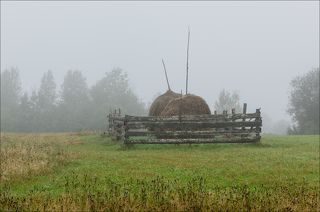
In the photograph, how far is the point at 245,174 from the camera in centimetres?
1230

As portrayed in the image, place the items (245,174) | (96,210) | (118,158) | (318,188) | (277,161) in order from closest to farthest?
(96,210) < (318,188) < (245,174) < (277,161) < (118,158)

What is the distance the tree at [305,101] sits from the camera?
189ft

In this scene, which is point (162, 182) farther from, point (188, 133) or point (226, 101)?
point (226, 101)

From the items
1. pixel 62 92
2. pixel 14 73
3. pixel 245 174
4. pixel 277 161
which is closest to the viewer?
pixel 245 174

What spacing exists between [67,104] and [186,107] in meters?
55.5

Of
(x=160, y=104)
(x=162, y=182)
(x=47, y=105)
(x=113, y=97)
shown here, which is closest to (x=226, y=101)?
(x=113, y=97)

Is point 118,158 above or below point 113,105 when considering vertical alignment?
below

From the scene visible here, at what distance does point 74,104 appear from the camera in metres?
82.3

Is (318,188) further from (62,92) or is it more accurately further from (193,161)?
(62,92)

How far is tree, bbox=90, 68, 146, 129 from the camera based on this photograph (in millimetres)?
75113

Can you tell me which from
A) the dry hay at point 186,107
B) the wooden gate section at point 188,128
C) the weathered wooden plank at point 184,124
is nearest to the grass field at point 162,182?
the wooden gate section at point 188,128

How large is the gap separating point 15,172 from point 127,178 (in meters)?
3.22

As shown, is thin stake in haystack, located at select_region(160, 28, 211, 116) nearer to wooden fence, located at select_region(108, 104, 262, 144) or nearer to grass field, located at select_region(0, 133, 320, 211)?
wooden fence, located at select_region(108, 104, 262, 144)

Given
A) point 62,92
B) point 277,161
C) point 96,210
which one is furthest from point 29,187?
point 62,92
